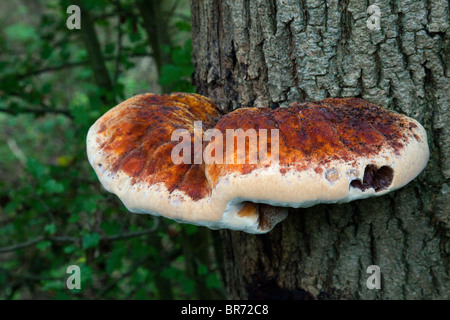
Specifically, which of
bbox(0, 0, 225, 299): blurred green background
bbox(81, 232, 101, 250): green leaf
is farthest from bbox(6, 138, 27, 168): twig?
bbox(81, 232, 101, 250): green leaf

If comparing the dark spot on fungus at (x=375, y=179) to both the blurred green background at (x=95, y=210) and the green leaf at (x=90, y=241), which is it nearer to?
the blurred green background at (x=95, y=210)

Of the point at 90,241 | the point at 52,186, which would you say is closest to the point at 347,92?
the point at 90,241

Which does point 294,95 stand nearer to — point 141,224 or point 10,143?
point 141,224

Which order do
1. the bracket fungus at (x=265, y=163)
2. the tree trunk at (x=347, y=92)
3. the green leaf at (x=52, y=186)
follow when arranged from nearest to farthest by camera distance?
the bracket fungus at (x=265, y=163), the tree trunk at (x=347, y=92), the green leaf at (x=52, y=186)

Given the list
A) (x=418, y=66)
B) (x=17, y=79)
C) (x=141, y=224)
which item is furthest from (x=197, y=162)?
(x=17, y=79)

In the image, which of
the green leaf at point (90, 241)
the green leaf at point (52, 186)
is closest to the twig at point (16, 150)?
the green leaf at point (52, 186)

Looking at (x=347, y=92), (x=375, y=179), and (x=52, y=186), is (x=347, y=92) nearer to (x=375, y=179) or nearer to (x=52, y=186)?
(x=375, y=179)
